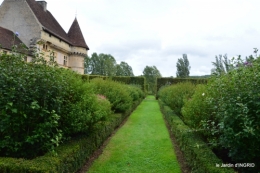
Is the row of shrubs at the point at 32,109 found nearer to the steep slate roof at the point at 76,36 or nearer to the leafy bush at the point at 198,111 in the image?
the leafy bush at the point at 198,111

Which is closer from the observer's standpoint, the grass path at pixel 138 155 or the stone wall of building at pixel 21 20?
the grass path at pixel 138 155

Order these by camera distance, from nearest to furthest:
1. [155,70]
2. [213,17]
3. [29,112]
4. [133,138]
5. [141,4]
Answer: [29,112]
[133,138]
[213,17]
[141,4]
[155,70]

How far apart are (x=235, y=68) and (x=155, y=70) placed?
48.7 metres

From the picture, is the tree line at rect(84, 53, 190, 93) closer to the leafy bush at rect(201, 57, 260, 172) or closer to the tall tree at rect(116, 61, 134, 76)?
the tall tree at rect(116, 61, 134, 76)

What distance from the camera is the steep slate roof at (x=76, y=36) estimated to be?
2830cm

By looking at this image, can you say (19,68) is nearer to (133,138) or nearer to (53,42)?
(133,138)

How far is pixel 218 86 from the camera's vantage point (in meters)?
3.78

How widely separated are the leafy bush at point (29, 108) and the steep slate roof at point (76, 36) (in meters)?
25.4

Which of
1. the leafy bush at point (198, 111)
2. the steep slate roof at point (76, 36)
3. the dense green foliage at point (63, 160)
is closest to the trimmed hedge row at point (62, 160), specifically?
the dense green foliage at point (63, 160)

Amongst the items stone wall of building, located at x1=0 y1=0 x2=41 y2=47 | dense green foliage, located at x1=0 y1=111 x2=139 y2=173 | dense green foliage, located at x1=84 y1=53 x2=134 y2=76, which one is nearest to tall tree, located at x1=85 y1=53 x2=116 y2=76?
dense green foliage, located at x1=84 y1=53 x2=134 y2=76

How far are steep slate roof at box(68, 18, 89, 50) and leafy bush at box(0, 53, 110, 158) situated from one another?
2541cm

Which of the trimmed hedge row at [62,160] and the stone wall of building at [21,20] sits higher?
the stone wall of building at [21,20]

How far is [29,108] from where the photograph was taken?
3.47 metres

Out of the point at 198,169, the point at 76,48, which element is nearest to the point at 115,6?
the point at 198,169
